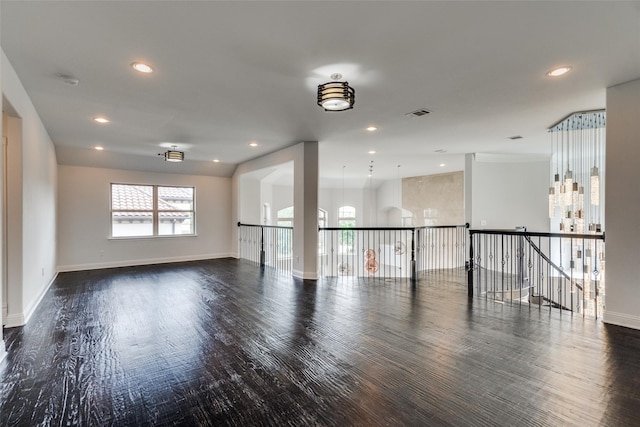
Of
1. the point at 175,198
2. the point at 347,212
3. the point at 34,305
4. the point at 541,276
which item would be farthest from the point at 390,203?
the point at 34,305

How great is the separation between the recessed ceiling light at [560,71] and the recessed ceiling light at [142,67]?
389cm

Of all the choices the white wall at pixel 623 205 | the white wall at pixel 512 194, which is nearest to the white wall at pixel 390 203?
the white wall at pixel 512 194

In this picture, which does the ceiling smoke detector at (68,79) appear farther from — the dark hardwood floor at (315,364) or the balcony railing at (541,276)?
the balcony railing at (541,276)

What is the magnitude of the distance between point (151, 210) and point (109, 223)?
982 millimetres

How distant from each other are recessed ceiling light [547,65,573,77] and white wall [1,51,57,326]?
5.06m

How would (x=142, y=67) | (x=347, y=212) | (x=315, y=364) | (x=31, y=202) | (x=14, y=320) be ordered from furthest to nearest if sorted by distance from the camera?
1. (x=347, y=212)
2. (x=31, y=202)
3. (x=14, y=320)
4. (x=142, y=67)
5. (x=315, y=364)

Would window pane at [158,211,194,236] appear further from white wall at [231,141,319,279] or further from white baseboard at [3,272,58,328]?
white baseboard at [3,272,58,328]

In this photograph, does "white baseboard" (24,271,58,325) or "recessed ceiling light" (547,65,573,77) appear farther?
"white baseboard" (24,271,58,325)

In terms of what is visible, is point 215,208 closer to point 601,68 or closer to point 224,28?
point 224,28

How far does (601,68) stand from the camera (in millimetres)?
3025

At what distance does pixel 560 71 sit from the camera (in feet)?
10.0

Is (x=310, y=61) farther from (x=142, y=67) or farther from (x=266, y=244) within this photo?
(x=266, y=244)

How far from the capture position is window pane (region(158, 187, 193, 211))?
8.36 meters

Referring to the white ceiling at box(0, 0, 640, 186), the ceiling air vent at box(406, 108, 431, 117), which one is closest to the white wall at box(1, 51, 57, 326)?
the white ceiling at box(0, 0, 640, 186)
